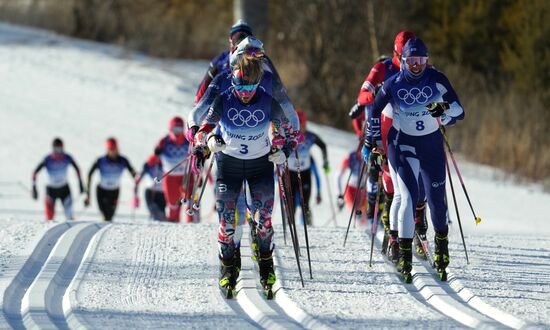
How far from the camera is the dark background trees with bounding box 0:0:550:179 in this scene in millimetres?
21969

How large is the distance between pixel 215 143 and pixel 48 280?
1831 mm

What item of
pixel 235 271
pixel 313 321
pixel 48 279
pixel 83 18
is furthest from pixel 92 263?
pixel 83 18

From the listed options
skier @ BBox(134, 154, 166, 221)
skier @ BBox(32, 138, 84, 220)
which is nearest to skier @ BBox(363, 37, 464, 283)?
skier @ BBox(134, 154, 166, 221)

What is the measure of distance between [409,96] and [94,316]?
126 inches

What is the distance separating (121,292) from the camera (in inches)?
279

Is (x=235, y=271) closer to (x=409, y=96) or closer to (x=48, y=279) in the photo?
(x=48, y=279)

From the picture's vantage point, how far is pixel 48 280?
7195mm

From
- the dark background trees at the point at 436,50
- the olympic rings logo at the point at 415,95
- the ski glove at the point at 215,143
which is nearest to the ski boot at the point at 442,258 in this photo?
the olympic rings logo at the point at 415,95

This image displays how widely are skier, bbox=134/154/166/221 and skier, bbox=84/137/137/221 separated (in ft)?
2.52

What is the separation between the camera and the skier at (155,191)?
13750 millimetres

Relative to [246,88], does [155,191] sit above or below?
below

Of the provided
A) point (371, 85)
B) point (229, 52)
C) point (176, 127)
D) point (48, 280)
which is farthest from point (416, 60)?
point (176, 127)

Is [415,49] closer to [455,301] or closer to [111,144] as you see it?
[455,301]

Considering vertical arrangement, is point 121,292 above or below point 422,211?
below
